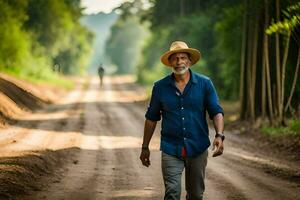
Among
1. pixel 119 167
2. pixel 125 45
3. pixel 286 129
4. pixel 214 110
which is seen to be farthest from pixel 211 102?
pixel 125 45

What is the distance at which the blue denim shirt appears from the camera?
6785 millimetres

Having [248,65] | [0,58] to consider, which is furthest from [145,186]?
[0,58]

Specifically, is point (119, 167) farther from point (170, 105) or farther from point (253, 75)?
point (253, 75)

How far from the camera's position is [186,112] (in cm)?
680

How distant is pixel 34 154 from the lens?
13.5 meters

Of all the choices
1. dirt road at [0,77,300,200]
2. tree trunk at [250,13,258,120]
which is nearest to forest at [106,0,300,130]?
tree trunk at [250,13,258,120]

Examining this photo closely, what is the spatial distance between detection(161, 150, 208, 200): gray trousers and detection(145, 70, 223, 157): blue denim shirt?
0.26ft

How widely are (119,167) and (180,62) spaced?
653 cm

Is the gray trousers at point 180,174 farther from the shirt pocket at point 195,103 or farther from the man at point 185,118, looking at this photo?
the shirt pocket at point 195,103

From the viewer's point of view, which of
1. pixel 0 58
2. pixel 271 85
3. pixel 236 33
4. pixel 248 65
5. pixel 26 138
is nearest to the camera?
pixel 26 138

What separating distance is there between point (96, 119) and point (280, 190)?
16.0 m

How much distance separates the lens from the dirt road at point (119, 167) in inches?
393

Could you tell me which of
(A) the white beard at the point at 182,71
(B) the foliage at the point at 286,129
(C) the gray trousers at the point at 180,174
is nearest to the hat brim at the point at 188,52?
(A) the white beard at the point at 182,71

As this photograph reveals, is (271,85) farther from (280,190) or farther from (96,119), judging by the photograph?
(280,190)
